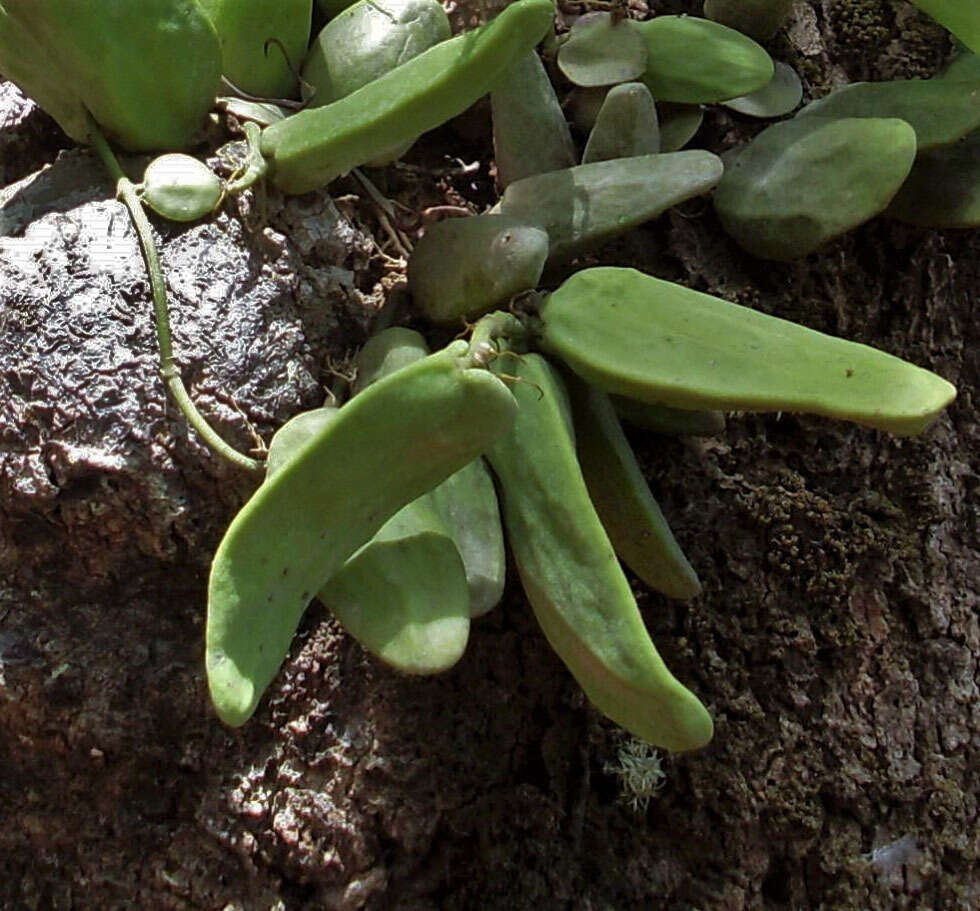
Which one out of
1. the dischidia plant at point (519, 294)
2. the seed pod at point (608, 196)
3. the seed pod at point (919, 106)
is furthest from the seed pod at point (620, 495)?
the seed pod at point (919, 106)

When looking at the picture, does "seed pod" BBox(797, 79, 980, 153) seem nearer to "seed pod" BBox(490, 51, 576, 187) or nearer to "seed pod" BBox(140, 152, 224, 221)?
"seed pod" BBox(490, 51, 576, 187)

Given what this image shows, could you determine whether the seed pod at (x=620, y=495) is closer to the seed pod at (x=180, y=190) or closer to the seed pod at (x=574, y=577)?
the seed pod at (x=574, y=577)

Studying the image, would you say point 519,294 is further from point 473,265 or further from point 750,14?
point 750,14

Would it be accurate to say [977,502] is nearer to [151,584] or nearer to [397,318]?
[397,318]

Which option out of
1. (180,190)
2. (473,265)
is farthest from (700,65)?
(180,190)

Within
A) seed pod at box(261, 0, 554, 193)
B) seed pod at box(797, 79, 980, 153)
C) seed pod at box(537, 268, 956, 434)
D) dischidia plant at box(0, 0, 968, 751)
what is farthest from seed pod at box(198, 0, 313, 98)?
seed pod at box(797, 79, 980, 153)

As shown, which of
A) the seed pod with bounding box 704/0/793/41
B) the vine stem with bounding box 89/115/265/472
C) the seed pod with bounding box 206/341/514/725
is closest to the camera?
the seed pod with bounding box 206/341/514/725
